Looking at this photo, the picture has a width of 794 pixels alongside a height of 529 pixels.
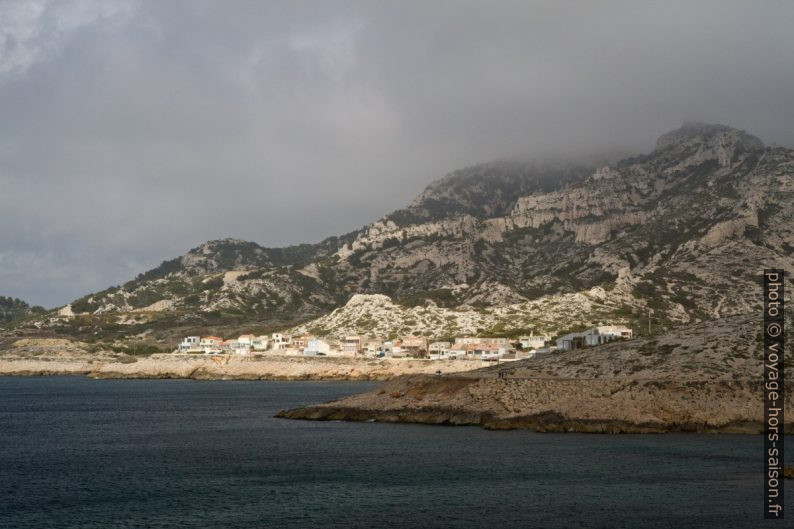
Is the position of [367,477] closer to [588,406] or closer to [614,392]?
[588,406]

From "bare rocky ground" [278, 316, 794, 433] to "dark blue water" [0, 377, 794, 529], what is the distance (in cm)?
326

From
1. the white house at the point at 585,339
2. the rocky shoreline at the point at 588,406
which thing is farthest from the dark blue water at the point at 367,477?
the white house at the point at 585,339

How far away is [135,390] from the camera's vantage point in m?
152

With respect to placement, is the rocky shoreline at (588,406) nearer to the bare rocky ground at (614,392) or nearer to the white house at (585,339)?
the bare rocky ground at (614,392)

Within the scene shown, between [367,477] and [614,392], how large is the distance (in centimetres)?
3297

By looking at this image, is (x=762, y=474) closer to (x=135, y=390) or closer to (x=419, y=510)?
(x=419, y=510)

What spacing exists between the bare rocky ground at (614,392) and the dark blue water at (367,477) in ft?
10.7

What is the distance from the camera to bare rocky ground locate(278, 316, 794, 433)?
71438mm

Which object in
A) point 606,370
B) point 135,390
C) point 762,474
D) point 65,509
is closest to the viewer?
point 65,509

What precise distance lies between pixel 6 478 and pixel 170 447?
16.5 m

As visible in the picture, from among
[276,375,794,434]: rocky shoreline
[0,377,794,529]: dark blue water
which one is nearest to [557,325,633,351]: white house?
[276,375,794,434]: rocky shoreline

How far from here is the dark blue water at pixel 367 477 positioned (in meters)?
40.7

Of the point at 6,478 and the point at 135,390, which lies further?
the point at 135,390

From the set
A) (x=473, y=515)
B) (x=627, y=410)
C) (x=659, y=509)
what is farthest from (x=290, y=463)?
(x=627, y=410)
